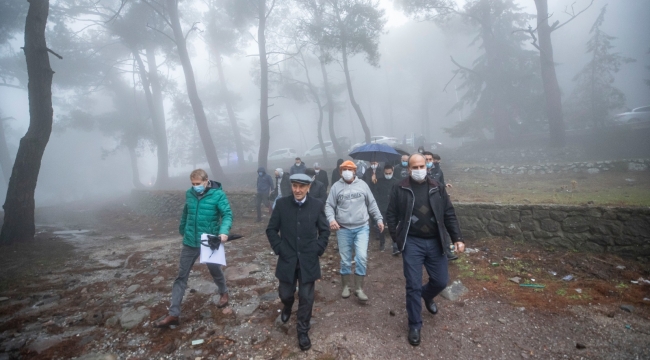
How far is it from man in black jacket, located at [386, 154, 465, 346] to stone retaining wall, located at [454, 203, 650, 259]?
326 centimetres

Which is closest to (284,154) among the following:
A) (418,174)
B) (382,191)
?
(382,191)

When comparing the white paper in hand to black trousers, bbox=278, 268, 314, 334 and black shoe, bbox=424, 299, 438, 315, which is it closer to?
black trousers, bbox=278, 268, 314, 334

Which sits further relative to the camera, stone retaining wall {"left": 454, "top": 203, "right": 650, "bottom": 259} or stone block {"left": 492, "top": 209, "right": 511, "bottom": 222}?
stone block {"left": 492, "top": 209, "right": 511, "bottom": 222}

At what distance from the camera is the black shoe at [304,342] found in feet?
9.98

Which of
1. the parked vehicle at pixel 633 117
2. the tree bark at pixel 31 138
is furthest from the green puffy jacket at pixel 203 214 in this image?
the parked vehicle at pixel 633 117

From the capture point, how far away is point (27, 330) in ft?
12.2

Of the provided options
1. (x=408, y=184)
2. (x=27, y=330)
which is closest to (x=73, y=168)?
(x=27, y=330)

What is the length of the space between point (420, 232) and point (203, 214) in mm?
2594

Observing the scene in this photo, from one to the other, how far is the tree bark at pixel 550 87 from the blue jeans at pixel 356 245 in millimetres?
15540

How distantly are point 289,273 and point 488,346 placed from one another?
219 centimetres

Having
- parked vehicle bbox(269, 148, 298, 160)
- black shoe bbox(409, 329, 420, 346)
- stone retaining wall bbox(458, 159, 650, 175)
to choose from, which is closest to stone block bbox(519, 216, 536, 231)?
black shoe bbox(409, 329, 420, 346)

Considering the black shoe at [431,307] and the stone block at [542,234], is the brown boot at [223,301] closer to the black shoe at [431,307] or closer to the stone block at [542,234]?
the black shoe at [431,307]

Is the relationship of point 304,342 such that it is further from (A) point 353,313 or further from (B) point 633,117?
(B) point 633,117

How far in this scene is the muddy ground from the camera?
10.0ft
